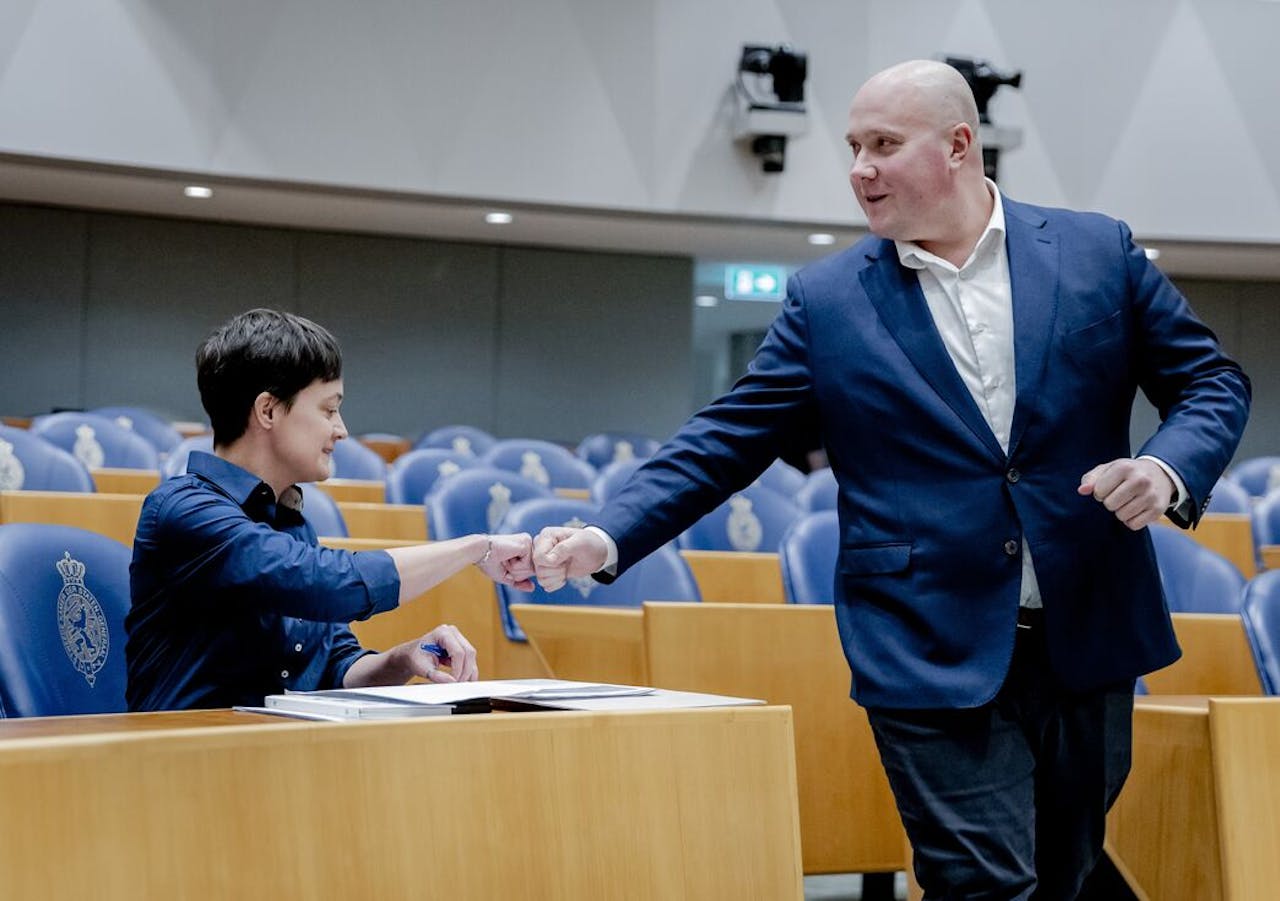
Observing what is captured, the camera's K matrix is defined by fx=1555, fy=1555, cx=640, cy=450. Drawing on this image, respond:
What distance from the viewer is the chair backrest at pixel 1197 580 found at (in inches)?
146

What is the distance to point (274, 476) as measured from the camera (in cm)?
222

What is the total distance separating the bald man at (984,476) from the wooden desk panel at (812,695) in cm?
94

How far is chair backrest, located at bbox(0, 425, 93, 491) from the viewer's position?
4.48m

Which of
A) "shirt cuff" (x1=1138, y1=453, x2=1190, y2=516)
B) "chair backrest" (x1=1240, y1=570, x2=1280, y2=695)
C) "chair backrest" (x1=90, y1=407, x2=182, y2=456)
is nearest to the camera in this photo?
"shirt cuff" (x1=1138, y1=453, x2=1190, y2=516)

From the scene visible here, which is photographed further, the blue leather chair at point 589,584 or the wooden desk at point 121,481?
the wooden desk at point 121,481

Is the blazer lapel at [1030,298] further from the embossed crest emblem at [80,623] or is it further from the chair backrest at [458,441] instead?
the chair backrest at [458,441]

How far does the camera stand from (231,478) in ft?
7.06

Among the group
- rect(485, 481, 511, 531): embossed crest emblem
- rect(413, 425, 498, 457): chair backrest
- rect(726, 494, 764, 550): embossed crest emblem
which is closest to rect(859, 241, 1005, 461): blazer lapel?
rect(485, 481, 511, 531): embossed crest emblem

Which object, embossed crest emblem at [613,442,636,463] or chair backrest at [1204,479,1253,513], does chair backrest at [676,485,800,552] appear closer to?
chair backrest at [1204,479,1253,513]

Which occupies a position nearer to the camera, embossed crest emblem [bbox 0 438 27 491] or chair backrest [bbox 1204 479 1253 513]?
embossed crest emblem [bbox 0 438 27 491]

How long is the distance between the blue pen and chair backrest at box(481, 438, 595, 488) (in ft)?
14.7

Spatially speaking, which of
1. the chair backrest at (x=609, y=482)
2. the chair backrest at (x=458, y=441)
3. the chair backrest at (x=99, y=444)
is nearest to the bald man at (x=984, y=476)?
the chair backrest at (x=609, y=482)

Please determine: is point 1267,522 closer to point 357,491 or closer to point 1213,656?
point 1213,656

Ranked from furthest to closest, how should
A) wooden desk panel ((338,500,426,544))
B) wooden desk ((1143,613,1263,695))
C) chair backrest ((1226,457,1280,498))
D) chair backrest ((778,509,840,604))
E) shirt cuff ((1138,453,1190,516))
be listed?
chair backrest ((1226,457,1280,498))
wooden desk panel ((338,500,426,544))
chair backrest ((778,509,840,604))
wooden desk ((1143,613,1263,695))
shirt cuff ((1138,453,1190,516))
